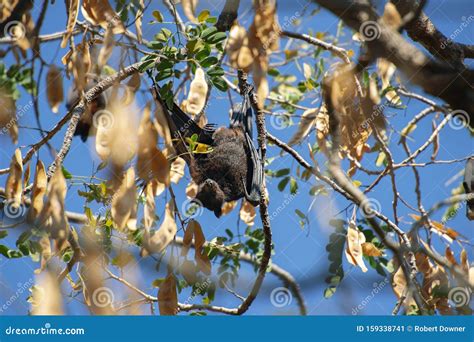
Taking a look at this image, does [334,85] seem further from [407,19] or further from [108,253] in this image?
[108,253]

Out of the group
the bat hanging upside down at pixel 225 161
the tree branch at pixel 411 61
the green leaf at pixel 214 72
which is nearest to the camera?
the tree branch at pixel 411 61

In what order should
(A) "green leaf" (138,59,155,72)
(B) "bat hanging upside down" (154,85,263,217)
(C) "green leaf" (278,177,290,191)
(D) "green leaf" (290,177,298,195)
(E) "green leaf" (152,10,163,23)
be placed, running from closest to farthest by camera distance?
1. (A) "green leaf" (138,59,155,72)
2. (E) "green leaf" (152,10,163,23)
3. (B) "bat hanging upside down" (154,85,263,217)
4. (D) "green leaf" (290,177,298,195)
5. (C) "green leaf" (278,177,290,191)

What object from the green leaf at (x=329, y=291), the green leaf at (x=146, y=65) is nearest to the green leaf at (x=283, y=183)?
the green leaf at (x=329, y=291)

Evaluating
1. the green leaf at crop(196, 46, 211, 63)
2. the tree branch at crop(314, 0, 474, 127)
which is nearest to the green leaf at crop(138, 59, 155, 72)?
the green leaf at crop(196, 46, 211, 63)

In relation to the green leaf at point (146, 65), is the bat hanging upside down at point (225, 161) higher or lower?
lower

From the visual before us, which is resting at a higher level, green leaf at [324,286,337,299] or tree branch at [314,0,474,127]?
tree branch at [314,0,474,127]

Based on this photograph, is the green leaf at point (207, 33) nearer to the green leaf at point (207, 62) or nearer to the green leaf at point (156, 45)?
the green leaf at point (207, 62)

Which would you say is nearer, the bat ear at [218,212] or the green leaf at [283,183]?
the bat ear at [218,212]

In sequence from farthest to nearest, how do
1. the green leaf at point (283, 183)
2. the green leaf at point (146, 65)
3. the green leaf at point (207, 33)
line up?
1. the green leaf at point (283, 183)
2. the green leaf at point (207, 33)
3. the green leaf at point (146, 65)

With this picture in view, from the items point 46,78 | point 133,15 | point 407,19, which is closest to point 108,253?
point 46,78

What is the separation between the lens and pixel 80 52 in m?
3.13

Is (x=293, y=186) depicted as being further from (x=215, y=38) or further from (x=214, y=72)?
(x=215, y=38)

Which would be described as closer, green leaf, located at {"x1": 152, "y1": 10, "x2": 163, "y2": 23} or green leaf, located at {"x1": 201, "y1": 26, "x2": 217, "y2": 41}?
green leaf, located at {"x1": 201, "y1": 26, "x2": 217, "y2": 41}

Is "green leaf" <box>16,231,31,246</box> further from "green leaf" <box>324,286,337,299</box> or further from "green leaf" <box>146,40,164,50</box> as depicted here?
"green leaf" <box>324,286,337,299</box>
